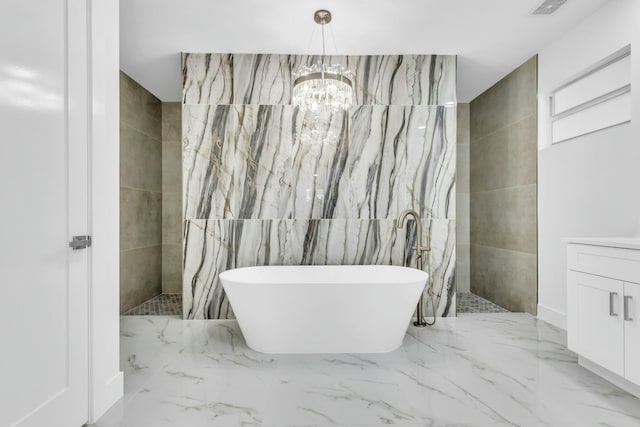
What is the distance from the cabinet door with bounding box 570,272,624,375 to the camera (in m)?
1.91

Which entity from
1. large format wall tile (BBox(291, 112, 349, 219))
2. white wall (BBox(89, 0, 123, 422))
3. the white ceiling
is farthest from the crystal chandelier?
white wall (BBox(89, 0, 123, 422))

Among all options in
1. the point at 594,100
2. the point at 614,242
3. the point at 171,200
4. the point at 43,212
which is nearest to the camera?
the point at 43,212

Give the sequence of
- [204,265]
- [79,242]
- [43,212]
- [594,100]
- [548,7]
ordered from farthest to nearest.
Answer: [204,265], [594,100], [548,7], [79,242], [43,212]

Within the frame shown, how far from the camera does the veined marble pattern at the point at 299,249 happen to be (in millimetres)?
3340

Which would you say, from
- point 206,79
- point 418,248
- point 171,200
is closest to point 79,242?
point 206,79

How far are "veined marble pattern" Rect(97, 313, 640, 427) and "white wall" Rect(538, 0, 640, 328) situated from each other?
2.26ft

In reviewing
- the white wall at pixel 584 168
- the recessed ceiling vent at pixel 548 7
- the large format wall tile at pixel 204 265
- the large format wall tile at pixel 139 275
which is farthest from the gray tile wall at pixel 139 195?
the white wall at pixel 584 168

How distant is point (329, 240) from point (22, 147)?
8.07ft

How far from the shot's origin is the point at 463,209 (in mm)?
4664

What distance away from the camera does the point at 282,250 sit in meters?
3.37

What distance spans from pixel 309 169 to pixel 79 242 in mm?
2141

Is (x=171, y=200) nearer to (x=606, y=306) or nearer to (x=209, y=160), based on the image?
(x=209, y=160)

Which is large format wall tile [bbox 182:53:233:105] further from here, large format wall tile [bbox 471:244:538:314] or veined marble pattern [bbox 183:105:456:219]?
large format wall tile [bbox 471:244:538:314]

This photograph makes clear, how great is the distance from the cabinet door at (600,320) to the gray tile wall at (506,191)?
128cm
